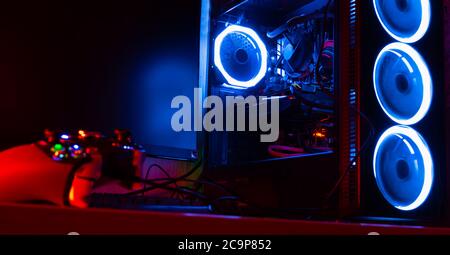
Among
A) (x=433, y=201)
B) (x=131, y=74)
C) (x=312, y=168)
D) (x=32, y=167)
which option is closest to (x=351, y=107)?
(x=312, y=168)

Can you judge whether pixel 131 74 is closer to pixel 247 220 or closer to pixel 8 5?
pixel 8 5

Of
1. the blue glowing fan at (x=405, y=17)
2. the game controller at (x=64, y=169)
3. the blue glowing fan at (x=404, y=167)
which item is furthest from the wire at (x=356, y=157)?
the game controller at (x=64, y=169)

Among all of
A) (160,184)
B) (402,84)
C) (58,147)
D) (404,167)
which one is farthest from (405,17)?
(58,147)

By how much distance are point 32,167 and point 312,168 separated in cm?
48

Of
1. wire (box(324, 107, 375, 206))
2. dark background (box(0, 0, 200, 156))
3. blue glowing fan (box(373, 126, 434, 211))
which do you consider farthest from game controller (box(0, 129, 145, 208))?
blue glowing fan (box(373, 126, 434, 211))

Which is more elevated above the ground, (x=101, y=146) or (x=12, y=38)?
(x=12, y=38)

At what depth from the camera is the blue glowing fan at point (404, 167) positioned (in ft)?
2.42

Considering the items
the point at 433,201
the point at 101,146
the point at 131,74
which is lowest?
the point at 433,201

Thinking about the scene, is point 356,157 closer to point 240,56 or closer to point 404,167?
point 404,167

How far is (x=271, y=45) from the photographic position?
3.37 feet

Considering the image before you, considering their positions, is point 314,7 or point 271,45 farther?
point 271,45

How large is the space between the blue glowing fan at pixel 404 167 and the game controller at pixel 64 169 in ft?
1.43

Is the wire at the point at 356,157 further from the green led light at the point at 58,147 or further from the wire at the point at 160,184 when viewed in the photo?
the green led light at the point at 58,147

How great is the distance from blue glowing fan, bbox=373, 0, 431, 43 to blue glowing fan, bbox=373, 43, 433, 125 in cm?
3
